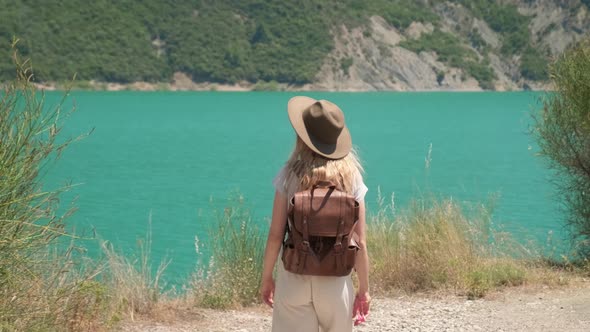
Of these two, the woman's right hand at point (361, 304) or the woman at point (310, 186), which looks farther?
the woman's right hand at point (361, 304)

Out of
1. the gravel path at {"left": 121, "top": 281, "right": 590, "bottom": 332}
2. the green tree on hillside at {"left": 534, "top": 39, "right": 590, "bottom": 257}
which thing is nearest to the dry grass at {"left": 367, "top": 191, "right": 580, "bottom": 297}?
the gravel path at {"left": 121, "top": 281, "right": 590, "bottom": 332}

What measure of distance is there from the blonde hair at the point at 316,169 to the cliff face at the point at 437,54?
99.7 m

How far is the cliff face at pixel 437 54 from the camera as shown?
116 meters

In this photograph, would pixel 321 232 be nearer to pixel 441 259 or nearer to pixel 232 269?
pixel 232 269

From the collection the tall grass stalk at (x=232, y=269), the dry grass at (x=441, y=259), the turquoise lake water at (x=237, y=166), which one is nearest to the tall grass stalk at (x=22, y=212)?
the tall grass stalk at (x=232, y=269)

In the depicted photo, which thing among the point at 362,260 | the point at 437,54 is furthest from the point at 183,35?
the point at 362,260

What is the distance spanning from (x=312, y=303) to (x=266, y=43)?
120323 mm

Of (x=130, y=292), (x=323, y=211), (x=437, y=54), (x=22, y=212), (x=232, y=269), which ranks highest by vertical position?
(x=437, y=54)

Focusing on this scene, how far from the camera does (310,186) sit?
4145mm

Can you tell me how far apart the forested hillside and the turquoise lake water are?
98.1ft

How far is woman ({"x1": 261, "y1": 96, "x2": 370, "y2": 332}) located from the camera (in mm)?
4188

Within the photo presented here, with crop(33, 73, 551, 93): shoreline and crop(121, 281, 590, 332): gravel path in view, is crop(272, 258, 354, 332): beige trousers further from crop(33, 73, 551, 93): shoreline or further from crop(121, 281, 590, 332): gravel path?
crop(33, 73, 551, 93): shoreline

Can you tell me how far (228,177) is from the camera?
32344 millimetres

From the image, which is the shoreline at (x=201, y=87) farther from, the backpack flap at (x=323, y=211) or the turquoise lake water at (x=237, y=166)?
the backpack flap at (x=323, y=211)
